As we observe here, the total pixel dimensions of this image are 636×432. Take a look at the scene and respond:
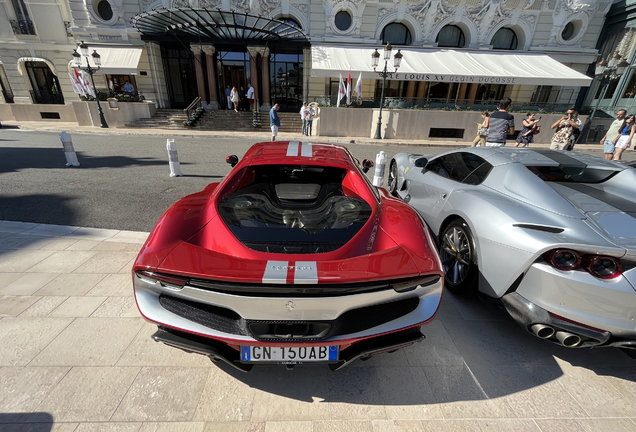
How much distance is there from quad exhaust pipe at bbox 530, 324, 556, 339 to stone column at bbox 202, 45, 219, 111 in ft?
66.4

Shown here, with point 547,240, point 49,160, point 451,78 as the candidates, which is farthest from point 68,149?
point 451,78

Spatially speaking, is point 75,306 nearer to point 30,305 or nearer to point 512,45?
point 30,305

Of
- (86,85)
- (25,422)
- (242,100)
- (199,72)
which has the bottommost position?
(242,100)

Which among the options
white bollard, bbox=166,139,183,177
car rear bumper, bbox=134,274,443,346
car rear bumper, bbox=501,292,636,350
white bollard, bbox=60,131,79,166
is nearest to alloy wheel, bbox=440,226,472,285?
car rear bumper, bbox=501,292,636,350

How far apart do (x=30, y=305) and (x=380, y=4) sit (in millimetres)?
21832

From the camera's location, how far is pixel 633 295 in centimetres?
163

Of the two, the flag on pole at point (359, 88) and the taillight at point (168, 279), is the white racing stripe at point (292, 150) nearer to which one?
the taillight at point (168, 279)

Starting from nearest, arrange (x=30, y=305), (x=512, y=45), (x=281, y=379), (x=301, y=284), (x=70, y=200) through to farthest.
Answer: (x=301, y=284) → (x=281, y=379) → (x=30, y=305) → (x=70, y=200) → (x=512, y=45)

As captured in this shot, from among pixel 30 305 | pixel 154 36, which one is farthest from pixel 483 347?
pixel 154 36

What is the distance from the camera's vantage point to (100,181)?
6.11m

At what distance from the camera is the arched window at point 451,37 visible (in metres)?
18.7

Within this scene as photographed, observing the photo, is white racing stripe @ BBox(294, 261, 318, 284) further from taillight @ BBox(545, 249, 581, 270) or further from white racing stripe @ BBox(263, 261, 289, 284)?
taillight @ BBox(545, 249, 581, 270)

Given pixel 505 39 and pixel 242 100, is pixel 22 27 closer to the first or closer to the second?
pixel 242 100

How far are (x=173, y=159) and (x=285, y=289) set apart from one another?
623 centimetres
